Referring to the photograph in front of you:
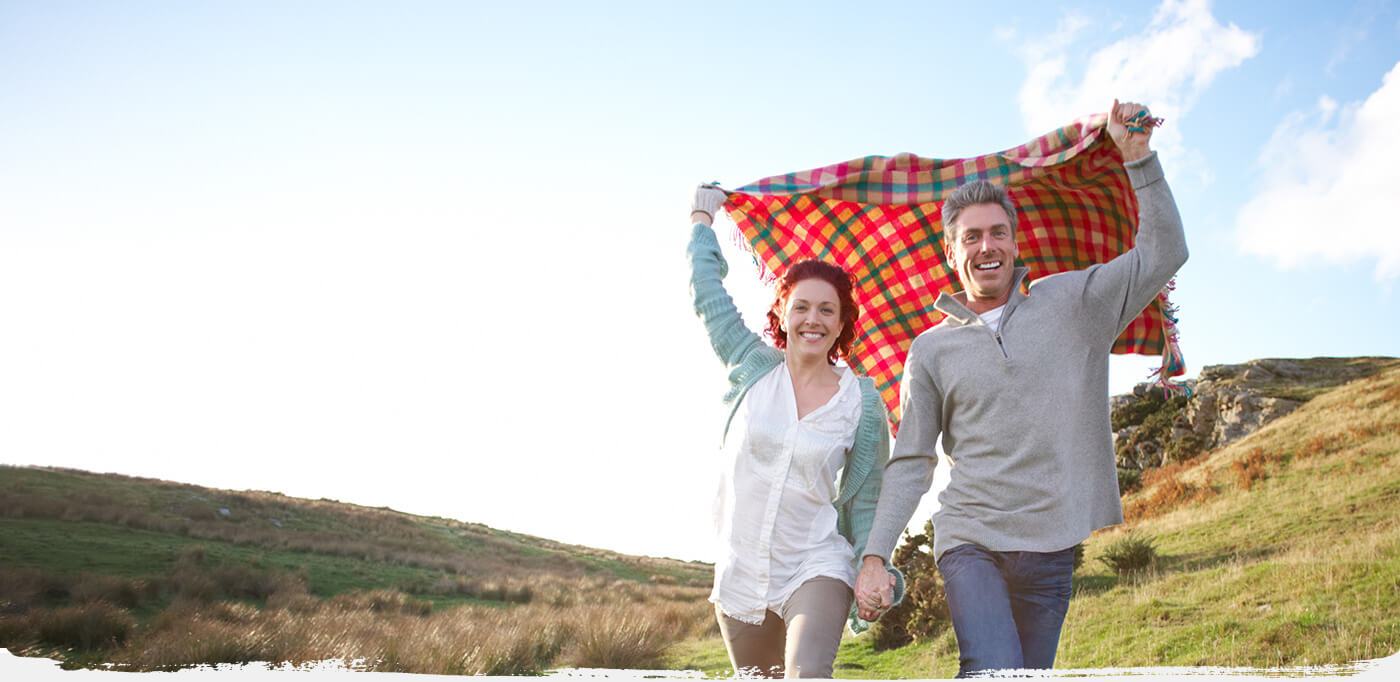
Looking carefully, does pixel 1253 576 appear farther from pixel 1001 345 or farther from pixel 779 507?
pixel 779 507

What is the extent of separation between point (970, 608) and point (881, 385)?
2311 mm

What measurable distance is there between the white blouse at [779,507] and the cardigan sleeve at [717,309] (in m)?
0.46

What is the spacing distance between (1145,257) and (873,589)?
1701 mm

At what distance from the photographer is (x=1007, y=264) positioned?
11.8 ft

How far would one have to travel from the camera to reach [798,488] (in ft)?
11.8

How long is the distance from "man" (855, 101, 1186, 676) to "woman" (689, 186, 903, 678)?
0.17 metres

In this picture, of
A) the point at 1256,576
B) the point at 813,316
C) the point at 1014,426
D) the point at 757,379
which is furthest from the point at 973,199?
the point at 1256,576

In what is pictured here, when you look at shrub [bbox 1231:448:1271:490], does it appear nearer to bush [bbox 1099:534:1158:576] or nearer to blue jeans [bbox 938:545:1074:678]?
bush [bbox 1099:534:1158:576]

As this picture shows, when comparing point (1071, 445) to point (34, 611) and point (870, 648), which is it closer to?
point (870, 648)

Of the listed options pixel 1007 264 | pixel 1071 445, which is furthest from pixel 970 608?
pixel 1007 264

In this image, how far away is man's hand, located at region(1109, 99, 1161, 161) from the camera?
3.43 m

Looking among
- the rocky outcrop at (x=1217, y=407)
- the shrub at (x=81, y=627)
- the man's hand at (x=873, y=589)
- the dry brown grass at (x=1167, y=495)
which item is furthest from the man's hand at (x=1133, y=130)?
the rocky outcrop at (x=1217, y=407)

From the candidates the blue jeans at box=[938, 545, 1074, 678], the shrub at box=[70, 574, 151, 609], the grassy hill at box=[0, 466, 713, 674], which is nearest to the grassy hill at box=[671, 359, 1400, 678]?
the grassy hill at box=[0, 466, 713, 674]

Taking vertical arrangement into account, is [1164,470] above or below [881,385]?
above
